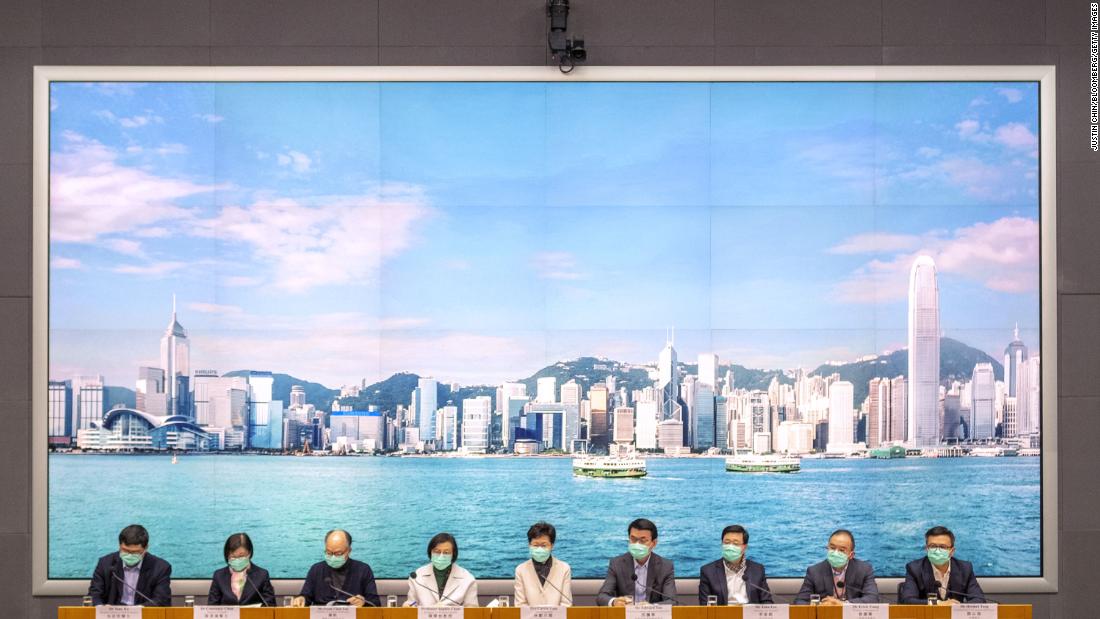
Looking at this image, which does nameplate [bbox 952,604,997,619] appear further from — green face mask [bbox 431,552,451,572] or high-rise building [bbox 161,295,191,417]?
high-rise building [bbox 161,295,191,417]

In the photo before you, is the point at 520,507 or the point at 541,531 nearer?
the point at 541,531

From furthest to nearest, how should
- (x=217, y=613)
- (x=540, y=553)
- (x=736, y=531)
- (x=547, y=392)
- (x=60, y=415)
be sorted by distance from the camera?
(x=547, y=392)
(x=60, y=415)
(x=736, y=531)
(x=540, y=553)
(x=217, y=613)

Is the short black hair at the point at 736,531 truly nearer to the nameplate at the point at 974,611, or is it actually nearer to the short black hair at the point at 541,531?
the short black hair at the point at 541,531

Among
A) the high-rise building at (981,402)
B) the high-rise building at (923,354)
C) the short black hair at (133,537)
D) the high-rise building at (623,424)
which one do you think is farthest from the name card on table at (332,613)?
the high-rise building at (981,402)

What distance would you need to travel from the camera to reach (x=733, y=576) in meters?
5.30

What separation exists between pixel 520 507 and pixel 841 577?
6.84 ft

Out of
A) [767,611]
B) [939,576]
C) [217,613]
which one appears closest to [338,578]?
[217,613]

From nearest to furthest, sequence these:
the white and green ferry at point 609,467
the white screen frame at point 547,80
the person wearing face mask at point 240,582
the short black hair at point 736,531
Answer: the person wearing face mask at point 240,582 → the short black hair at point 736,531 → the white screen frame at point 547,80 → the white and green ferry at point 609,467

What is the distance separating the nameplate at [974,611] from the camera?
447 centimetres

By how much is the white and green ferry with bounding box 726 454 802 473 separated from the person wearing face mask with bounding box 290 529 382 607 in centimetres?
249

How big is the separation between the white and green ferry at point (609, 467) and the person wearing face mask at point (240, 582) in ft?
6.91

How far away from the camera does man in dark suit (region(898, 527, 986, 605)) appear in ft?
16.8

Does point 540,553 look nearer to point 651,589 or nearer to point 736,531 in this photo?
point 651,589
